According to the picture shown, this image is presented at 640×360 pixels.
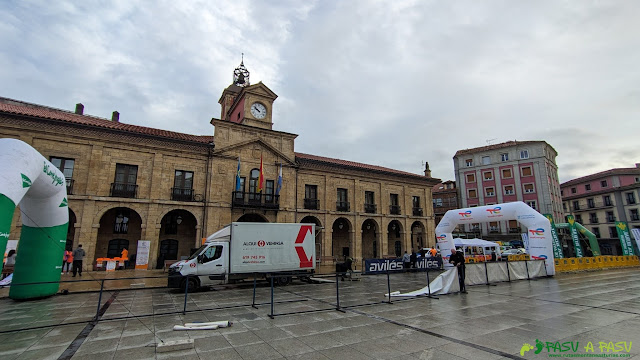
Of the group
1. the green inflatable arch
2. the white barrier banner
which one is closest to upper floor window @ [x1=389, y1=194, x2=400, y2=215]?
the white barrier banner

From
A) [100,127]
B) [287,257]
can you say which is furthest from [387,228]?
[100,127]

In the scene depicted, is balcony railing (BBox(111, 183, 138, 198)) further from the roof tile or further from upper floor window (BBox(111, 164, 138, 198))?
the roof tile

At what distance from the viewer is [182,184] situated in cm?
2200

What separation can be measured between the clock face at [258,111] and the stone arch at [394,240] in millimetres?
17406

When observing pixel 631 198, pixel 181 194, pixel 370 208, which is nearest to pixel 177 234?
pixel 181 194

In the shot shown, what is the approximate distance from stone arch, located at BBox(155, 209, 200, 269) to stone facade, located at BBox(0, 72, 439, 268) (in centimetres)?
7

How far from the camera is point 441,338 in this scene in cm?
607

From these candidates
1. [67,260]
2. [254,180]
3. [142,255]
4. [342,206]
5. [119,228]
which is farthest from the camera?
[342,206]

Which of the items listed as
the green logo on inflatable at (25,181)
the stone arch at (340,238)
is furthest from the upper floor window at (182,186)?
the green logo on inflatable at (25,181)

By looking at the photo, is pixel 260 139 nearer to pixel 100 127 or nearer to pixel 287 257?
pixel 100 127

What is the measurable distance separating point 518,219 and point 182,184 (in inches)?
869

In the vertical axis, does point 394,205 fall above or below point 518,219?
above

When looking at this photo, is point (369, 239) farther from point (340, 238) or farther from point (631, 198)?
point (631, 198)

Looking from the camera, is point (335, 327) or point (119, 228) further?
point (119, 228)
